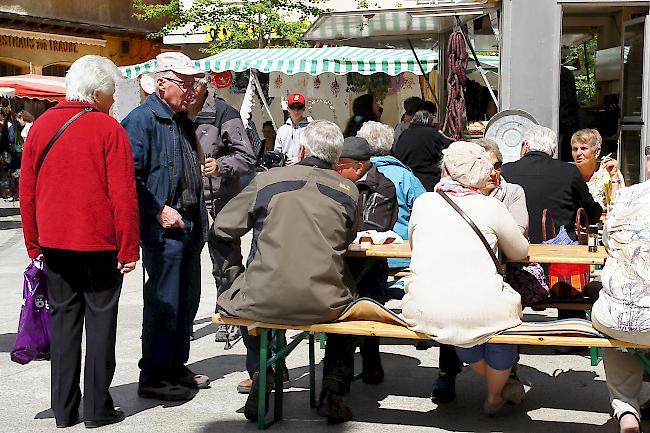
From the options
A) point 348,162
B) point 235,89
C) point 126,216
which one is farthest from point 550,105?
point 235,89

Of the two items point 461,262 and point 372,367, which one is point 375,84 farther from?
point 461,262

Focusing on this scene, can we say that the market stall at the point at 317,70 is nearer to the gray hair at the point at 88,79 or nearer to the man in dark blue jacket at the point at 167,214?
the man in dark blue jacket at the point at 167,214

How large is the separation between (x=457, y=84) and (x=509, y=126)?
82.5 inches

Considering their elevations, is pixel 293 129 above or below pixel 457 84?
below

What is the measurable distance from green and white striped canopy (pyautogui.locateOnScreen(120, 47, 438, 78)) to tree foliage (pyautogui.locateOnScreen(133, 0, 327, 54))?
10.9 metres

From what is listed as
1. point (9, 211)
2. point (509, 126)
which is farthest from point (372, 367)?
point (9, 211)

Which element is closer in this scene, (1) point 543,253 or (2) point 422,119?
(1) point 543,253

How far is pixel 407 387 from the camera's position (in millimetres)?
5844

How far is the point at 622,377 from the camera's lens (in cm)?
466

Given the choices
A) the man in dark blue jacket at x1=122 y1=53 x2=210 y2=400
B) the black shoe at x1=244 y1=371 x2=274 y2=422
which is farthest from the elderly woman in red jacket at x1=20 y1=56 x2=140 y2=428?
the black shoe at x1=244 y1=371 x2=274 y2=422

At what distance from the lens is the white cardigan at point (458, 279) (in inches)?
184

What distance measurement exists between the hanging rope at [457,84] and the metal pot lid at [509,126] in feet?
5.75

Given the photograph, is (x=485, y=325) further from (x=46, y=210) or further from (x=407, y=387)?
(x=46, y=210)

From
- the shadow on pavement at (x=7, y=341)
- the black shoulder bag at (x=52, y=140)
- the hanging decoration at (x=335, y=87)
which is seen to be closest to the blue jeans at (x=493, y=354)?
the black shoulder bag at (x=52, y=140)
